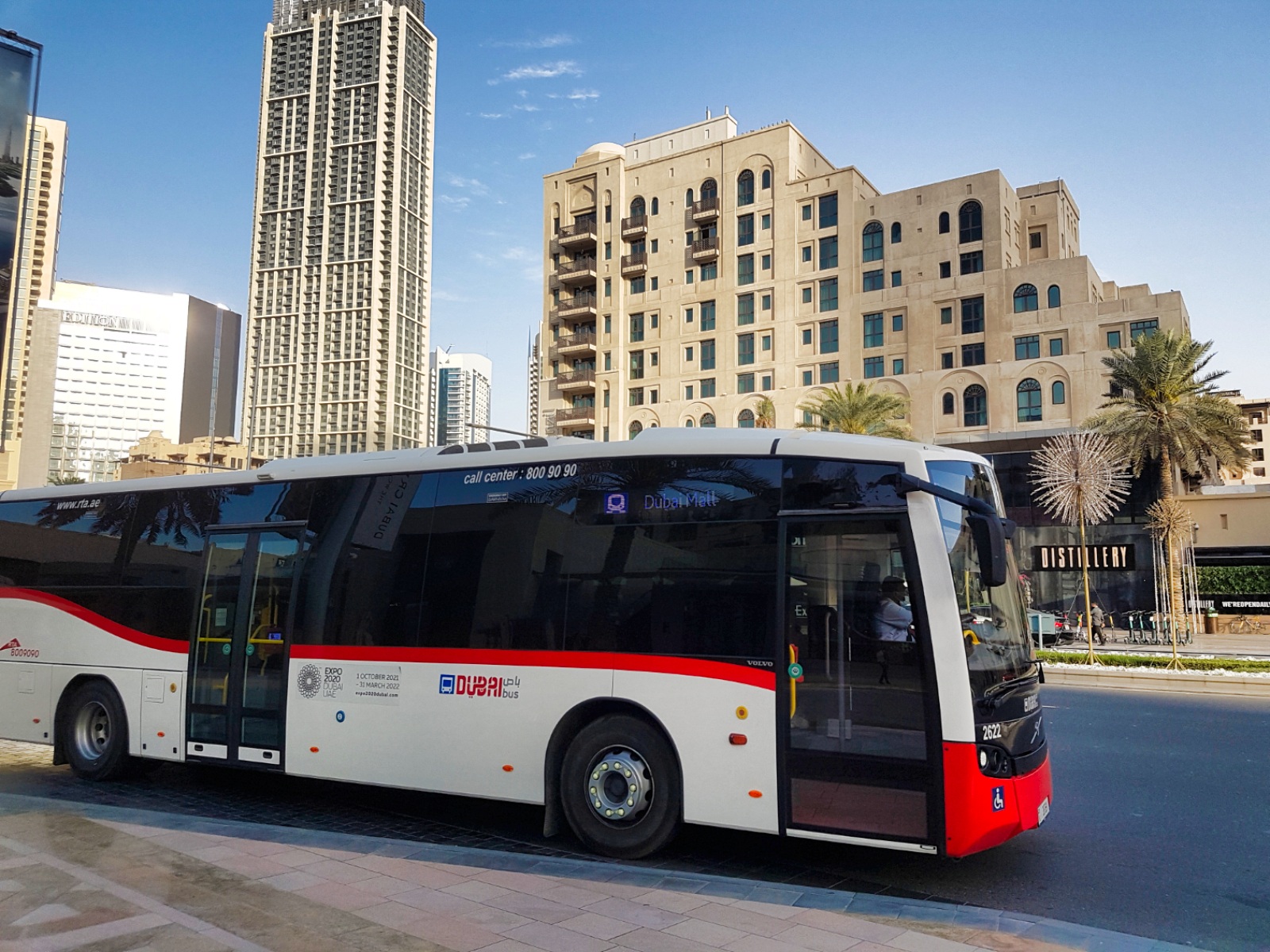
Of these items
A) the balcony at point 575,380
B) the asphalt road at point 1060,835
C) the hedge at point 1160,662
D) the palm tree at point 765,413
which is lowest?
the asphalt road at point 1060,835

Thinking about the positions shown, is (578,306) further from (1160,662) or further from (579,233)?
(1160,662)

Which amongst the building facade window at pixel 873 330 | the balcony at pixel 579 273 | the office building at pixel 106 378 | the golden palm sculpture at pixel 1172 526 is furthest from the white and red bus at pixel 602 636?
the office building at pixel 106 378

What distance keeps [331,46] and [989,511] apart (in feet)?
603

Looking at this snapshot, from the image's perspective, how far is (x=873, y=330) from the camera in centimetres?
5928

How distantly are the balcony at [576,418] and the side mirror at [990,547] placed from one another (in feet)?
210

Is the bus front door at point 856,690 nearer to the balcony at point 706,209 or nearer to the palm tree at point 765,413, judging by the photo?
the palm tree at point 765,413

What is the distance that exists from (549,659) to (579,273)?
6479 cm

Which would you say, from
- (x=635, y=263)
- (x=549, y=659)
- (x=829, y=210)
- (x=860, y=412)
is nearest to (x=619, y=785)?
(x=549, y=659)

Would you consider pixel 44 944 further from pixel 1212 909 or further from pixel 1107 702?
pixel 1107 702

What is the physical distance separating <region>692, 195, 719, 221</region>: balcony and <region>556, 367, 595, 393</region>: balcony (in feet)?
43.0

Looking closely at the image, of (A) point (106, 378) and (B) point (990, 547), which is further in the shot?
A: (A) point (106, 378)

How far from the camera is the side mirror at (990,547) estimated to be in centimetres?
620

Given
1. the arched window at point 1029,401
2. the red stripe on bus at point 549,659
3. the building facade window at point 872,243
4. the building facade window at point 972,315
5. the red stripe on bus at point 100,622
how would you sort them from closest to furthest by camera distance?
the red stripe on bus at point 549,659 < the red stripe on bus at point 100,622 < the arched window at point 1029,401 < the building facade window at point 972,315 < the building facade window at point 872,243

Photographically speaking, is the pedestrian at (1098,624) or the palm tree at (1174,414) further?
the palm tree at (1174,414)
